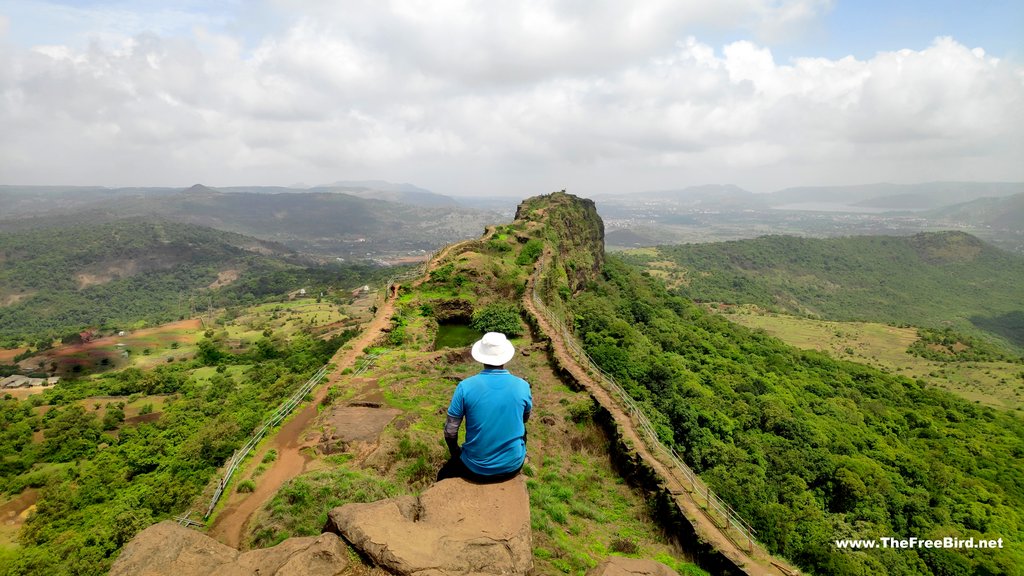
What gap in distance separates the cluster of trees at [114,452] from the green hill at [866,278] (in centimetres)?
9768

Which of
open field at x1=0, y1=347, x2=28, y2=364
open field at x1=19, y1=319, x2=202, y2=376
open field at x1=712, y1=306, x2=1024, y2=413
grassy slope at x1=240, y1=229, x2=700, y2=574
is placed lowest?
open field at x1=0, y1=347, x2=28, y2=364

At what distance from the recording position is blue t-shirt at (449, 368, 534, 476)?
17.6ft

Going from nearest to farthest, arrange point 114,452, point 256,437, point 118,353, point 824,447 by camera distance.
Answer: point 256,437 → point 824,447 → point 114,452 → point 118,353

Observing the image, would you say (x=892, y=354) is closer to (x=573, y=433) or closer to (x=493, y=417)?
(x=573, y=433)

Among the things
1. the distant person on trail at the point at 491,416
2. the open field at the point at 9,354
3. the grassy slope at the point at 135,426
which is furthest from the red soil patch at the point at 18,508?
the open field at the point at 9,354

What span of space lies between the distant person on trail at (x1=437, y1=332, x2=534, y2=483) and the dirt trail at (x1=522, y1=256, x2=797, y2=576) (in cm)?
606

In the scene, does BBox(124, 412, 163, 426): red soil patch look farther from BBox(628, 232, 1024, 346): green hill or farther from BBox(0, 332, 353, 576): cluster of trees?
BBox(628, 232, 1024, 346): green hill

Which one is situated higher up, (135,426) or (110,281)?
(135,426)

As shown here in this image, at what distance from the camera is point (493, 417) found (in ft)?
17.6

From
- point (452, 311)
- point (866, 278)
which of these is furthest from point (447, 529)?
point (866, 278)

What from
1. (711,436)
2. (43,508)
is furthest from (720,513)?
(43,508)

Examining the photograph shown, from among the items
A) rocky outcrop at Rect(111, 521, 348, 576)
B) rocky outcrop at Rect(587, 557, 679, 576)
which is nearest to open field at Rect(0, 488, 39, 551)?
rocky outcrop at Rect(111, 521, 348, 576)

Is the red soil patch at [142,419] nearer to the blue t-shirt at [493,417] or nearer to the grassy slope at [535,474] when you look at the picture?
the grassy slope at [535,474]

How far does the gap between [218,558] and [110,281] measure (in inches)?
8960
